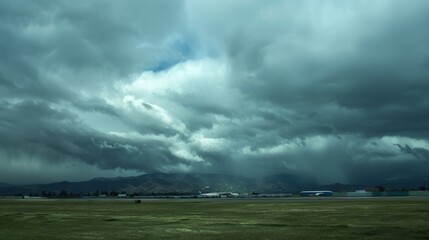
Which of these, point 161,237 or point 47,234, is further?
point 47,234

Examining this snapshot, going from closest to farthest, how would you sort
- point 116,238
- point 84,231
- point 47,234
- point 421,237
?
point 421,237 < point 116,238 < point 47,234 < point 84,231

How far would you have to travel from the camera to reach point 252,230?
148 feet

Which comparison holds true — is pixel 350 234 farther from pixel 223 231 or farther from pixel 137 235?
pixel 137 235

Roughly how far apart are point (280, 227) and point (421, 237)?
14738 millimetres

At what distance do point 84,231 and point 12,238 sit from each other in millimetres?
7787

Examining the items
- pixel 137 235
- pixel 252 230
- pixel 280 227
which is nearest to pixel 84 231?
pixel 137 235

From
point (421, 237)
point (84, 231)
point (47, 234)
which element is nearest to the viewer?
point (421, 237)

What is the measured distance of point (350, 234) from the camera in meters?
39.9

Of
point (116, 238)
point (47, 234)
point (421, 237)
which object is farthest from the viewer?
point (47, 234)

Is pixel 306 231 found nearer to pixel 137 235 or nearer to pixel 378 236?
pixel 378 236

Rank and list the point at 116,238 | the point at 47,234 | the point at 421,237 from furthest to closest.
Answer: the point at 47,234 < the point at 116,238 < the point at 421,237

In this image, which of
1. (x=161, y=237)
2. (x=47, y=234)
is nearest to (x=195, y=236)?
(x=161, y=237)

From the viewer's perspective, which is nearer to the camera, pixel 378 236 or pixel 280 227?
pixel 378 236

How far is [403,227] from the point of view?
4441 cm
